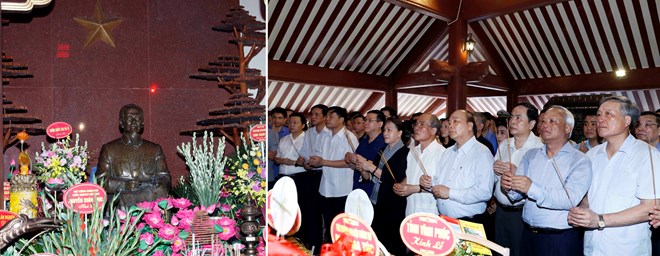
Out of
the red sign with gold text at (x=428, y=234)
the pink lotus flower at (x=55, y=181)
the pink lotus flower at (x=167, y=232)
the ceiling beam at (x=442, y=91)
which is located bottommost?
the pink lotus flower at (x=167, y=232)

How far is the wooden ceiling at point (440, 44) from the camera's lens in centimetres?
559

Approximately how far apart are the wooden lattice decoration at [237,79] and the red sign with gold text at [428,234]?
2.05 metres

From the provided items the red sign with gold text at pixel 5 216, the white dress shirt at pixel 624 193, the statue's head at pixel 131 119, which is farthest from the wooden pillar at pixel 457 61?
the red sign with gold text at pixel 5 216

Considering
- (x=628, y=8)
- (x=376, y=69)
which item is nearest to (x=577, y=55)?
(x=628, y=8)

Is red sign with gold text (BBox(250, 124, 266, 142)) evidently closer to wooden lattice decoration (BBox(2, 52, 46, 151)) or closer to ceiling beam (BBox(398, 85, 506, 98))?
wooden lattice decoration (BBox(2, 52, 46, 151))

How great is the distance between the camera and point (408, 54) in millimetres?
5805

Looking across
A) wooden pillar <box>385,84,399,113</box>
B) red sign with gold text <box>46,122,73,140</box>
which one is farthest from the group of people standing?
red sign with gold text <box>46,122,73,140</box>

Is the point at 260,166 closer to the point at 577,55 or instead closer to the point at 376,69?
the point at 376,69

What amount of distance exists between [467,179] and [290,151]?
172 cm

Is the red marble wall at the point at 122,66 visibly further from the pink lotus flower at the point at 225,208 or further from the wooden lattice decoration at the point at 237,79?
the pink lotus flower at the point at 225,208

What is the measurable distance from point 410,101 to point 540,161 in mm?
4451

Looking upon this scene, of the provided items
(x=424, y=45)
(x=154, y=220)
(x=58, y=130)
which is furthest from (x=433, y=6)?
(x=154, y=220)

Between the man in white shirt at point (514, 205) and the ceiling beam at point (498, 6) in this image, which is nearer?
the man in white shirt at point (514, 205)

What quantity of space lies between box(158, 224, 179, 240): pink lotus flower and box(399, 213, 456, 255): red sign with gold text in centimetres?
107
